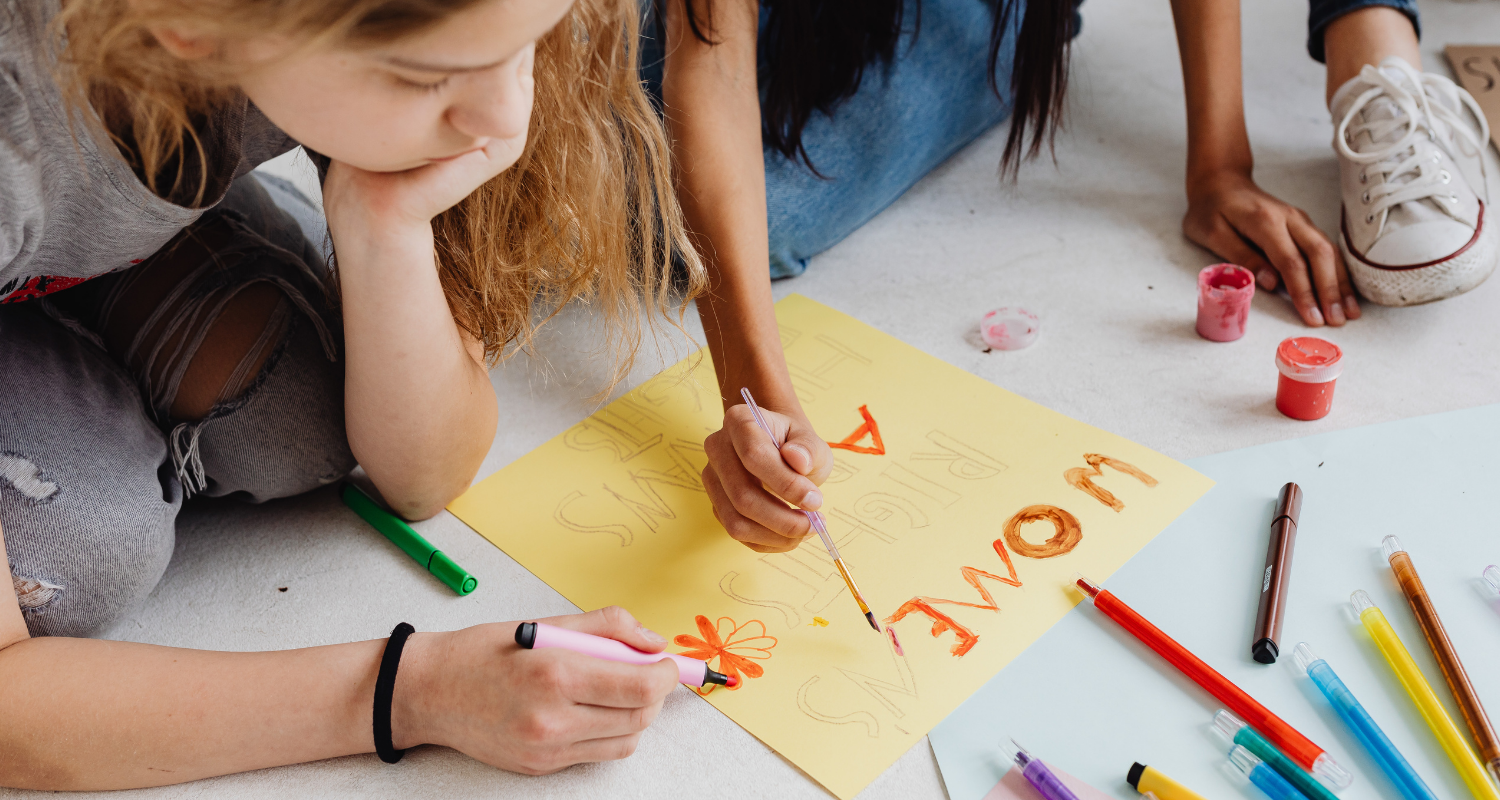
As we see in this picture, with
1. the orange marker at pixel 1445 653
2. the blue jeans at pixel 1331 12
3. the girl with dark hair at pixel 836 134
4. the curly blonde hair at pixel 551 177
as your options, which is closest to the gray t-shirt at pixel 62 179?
the curly blonde hair at pixel 551 177

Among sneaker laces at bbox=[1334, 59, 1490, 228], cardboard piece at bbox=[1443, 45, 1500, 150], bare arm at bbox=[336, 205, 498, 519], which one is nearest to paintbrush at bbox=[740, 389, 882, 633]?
bare arm at bbox=[336, 205, 498, 519]

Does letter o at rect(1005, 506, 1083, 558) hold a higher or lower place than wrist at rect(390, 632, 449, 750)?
lower

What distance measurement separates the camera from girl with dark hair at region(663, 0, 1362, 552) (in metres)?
0.91

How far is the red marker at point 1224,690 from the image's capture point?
0.61m

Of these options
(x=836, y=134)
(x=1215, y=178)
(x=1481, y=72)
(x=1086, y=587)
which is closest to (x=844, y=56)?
(x=836, y=134)

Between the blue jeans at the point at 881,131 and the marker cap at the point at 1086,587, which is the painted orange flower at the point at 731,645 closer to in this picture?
the marker cap at the point at 1086,587

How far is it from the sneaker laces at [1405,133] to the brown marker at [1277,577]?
422mm

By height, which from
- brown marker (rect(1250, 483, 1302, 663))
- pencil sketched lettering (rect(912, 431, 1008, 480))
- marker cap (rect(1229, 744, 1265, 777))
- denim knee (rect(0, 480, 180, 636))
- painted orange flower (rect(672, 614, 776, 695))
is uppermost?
denim knee (rect(0, 480, 180, 636))

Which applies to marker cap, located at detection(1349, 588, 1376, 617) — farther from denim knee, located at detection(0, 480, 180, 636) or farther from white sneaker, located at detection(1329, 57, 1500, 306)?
denim knee, located at detection(0, 480, 180, 636)

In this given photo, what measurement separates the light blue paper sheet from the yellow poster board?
3cm

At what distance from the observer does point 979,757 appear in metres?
0.66

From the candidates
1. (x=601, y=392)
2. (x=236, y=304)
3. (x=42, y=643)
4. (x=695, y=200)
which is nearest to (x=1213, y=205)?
(x=695, y=200)

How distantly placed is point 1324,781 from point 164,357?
0.88 meters

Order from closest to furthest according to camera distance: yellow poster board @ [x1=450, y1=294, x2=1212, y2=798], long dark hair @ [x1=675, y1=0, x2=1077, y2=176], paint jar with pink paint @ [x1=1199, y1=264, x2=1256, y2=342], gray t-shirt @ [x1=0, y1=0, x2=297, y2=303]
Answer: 1. gray t-shirt @ [x1=0, y1=0, x2=297, y2=303]
2. yellow poster board @ [x1=450, y1=294, x2=1212, y2=798]
3. paint jar with pink paint @ [x1=1199, y1=264, x2=1256, y2=342]
4. long dark hair @ [x1=675, y1=0, x2=1077, y2=176]
